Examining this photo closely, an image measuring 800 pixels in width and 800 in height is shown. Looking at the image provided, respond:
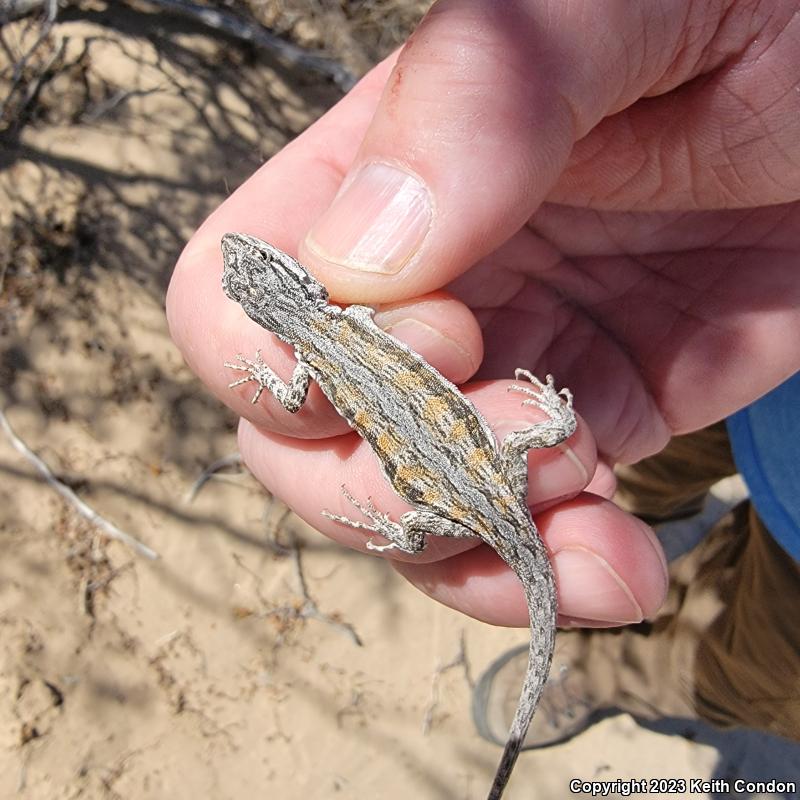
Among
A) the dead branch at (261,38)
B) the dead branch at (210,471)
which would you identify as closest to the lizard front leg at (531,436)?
the dead branch at (210,471)

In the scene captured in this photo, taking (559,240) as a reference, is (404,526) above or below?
below

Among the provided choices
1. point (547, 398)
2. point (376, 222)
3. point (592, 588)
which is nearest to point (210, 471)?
point (547, 398)

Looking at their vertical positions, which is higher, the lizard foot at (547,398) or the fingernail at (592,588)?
the lizard foot at (547,398)

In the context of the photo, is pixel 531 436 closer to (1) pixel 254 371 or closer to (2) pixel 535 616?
(2) pixel 535 616

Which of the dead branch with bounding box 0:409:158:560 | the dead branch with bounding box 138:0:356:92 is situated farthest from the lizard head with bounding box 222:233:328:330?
the dead branch with bounding box 138:0:356:92

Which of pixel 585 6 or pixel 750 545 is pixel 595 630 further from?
pixel 585 6

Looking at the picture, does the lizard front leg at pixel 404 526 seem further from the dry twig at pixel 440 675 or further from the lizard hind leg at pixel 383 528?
the dry twig at pixel 440 675

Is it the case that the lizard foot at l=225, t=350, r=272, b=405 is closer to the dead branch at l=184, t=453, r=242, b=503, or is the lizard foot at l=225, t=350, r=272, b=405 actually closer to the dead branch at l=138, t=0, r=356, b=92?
the dead branch at l=184, t=453, r=242, b=503
